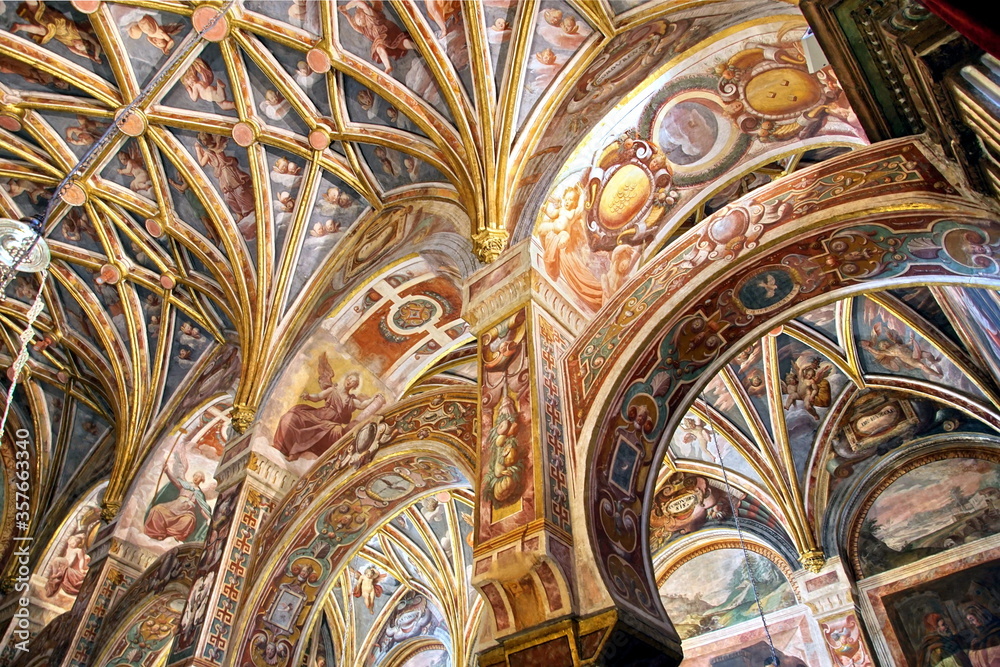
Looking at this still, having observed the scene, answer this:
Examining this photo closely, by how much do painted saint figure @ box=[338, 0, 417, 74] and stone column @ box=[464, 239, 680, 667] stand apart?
3508 mm

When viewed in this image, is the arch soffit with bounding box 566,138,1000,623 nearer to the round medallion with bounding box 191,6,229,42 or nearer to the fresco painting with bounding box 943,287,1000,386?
the fresco painting with bounding box 943,287,1000,386

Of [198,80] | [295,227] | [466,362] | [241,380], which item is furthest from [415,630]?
[198,80]

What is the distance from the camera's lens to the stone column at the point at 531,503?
506cm

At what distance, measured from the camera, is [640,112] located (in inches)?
304

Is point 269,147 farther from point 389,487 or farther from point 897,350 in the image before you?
point 897,350

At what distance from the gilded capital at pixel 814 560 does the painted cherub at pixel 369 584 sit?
367 inches

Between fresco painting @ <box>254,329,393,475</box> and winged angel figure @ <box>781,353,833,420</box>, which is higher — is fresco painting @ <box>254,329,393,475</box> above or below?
below

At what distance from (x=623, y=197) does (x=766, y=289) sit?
1872 mm

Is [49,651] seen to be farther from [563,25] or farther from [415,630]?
[563,25]

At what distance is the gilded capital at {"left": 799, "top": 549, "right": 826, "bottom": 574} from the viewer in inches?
443

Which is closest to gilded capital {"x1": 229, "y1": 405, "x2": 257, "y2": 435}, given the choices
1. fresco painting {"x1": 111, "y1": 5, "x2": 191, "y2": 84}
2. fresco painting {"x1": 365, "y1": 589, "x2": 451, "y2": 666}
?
fresco painting {"x1": 111, "y1": 5, "x2": 191, "y2": 84}

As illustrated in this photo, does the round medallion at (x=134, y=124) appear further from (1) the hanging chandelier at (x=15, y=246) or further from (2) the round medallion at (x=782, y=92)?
(2) the round medallion at (x=782, y=92)

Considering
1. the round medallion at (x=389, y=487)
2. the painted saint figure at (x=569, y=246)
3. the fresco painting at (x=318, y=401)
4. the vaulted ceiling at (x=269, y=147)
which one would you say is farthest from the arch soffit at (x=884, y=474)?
the vaulted ceiling at (x=269, y=147)

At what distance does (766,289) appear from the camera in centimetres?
667
